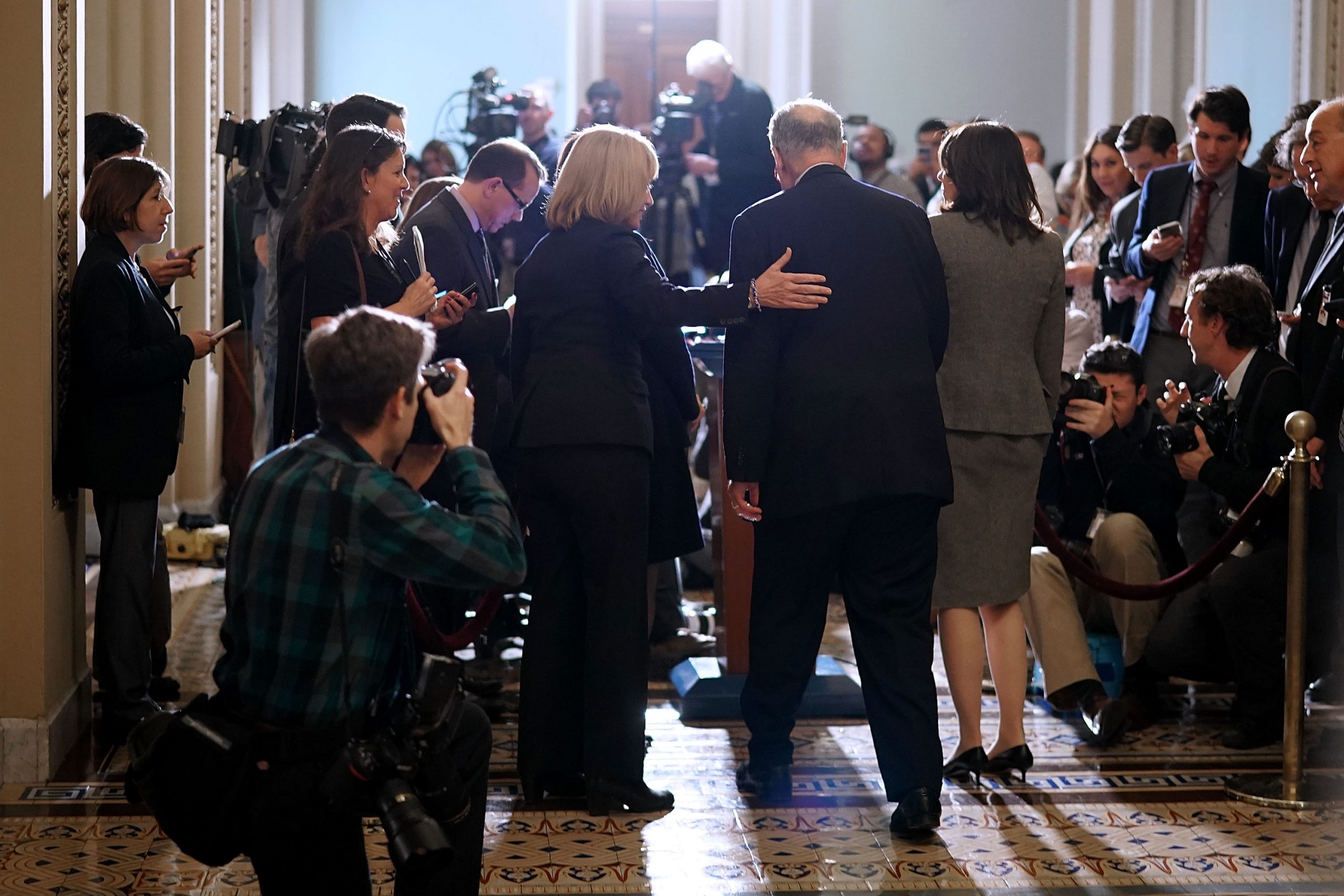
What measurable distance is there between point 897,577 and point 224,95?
249 inches

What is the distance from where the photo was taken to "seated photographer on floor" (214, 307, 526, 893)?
2.40 metres

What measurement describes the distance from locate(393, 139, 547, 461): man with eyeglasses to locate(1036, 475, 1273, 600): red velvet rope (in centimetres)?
152

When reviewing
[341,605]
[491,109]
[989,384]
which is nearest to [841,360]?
[989,384]

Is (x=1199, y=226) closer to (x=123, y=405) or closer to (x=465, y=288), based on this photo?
(x=465, y=288)

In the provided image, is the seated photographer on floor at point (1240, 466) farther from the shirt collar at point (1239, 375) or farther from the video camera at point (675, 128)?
the video camera at point (675, 128)

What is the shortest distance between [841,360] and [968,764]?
114 centimetres

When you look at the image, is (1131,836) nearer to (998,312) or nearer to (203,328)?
(998,312)

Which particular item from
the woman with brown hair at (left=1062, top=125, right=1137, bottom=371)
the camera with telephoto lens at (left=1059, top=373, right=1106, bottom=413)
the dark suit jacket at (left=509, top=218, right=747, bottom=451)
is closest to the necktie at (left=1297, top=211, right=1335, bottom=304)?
the camera with telephoto lens at (left=1059, top=373, right=1106, bottom=413)

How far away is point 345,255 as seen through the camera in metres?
3.79

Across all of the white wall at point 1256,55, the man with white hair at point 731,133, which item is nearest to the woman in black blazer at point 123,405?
the man with white hair at point 731,133

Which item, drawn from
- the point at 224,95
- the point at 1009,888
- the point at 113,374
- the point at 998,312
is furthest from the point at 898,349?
the point at 224,95

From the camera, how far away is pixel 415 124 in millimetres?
11719

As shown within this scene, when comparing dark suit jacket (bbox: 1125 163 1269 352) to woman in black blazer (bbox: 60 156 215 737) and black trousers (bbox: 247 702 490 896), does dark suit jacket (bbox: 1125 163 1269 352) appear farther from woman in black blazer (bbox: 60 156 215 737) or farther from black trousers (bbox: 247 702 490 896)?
black trousers (bbox: 247 702 490 896)

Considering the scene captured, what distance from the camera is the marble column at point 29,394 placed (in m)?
4.03
